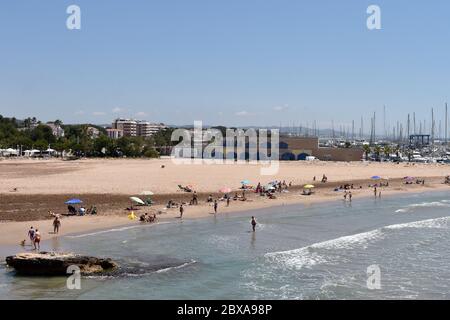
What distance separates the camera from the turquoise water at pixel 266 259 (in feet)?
56.9

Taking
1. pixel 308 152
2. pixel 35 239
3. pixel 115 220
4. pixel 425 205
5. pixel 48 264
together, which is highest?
pixel 308 152

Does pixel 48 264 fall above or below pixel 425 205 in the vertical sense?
above

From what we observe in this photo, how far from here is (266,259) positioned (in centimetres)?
2241

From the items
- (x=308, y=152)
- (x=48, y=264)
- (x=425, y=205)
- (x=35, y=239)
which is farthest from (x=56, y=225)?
(x=308, y=152)

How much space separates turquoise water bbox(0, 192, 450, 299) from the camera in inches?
682

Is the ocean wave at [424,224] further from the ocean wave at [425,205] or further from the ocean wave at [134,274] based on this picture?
the ocean wave at [134,274]

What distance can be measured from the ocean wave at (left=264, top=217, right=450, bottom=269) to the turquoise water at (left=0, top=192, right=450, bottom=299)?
0.04 m

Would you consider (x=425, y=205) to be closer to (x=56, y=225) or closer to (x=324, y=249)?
(x=324, y=249)

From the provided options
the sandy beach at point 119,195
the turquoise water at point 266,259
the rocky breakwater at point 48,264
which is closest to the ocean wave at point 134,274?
the turquoise water at point 266,259

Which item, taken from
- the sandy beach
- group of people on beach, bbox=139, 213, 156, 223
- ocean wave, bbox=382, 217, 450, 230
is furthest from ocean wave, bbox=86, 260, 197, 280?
ocean wave, bbox=382, 217, 450, 230

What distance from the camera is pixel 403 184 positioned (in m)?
63.0

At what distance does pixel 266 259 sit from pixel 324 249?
3791mm

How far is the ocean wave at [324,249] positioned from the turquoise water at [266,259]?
4cm
